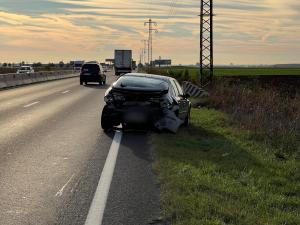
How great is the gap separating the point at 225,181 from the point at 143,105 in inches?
227

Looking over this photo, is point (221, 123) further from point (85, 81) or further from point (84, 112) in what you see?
point (85, 81)

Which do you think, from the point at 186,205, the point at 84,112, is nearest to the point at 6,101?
the point at 84,112

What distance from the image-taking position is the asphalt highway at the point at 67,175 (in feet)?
20.2

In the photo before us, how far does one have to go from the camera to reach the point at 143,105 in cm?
1328

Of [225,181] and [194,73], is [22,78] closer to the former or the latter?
[194,73]

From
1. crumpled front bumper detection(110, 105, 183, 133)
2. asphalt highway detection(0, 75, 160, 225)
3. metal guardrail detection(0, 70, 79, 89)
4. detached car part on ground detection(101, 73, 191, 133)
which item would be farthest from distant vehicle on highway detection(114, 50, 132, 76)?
crumpled front bumper detection(110, 105, 183, 133)

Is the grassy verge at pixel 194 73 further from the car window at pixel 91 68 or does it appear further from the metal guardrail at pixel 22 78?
the metal guardrail at pixel 22 78

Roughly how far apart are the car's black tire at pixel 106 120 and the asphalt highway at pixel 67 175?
0.24 metres

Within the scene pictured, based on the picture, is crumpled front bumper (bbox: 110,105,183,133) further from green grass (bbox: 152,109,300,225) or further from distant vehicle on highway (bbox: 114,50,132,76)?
distant vehicle on highway (bbox: 114,50,132,76)

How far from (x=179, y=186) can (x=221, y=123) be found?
8.91 metres

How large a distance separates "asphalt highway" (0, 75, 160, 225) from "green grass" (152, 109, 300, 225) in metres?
0.32

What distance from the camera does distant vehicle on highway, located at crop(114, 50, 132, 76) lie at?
7752cm

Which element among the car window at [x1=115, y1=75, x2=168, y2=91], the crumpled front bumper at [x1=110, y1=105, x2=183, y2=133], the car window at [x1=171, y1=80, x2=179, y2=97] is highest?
the car window at [x1=115, y1=75, x2=168, y2=91]

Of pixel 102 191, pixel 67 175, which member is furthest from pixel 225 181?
pixel 67 175
